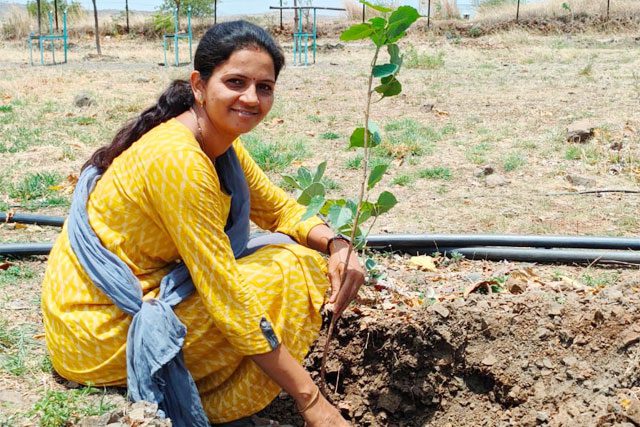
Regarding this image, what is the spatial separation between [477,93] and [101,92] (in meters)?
5.33

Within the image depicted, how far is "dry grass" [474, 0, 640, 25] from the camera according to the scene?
2375 cm

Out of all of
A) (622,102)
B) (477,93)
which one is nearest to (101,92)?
(477,93)

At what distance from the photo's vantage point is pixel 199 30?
87.1ft

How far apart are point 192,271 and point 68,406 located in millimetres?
586

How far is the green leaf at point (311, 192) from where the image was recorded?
2.22 meters

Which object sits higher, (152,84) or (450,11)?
(450,11)

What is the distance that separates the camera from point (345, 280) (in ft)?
7.80

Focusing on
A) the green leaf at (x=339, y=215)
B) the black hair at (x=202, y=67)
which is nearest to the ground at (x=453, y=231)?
the green leaf at (x=339, y=215)

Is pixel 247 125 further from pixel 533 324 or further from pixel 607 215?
pixel 607 215

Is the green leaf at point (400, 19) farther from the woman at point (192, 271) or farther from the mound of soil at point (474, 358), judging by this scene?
the mound of soil at point (474, 358)

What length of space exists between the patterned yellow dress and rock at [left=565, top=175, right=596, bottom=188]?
10.2 ft

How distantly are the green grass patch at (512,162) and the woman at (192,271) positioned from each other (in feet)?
11.0

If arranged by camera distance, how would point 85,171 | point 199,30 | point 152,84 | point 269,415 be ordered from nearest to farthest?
point 85,171 < point 269,415 < point 152,84 < point 199,30

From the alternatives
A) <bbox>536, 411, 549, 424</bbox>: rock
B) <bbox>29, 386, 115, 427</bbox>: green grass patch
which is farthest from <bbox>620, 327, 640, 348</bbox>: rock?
<bbox>29, 386, 115, 427</bbox>: green grass patch
